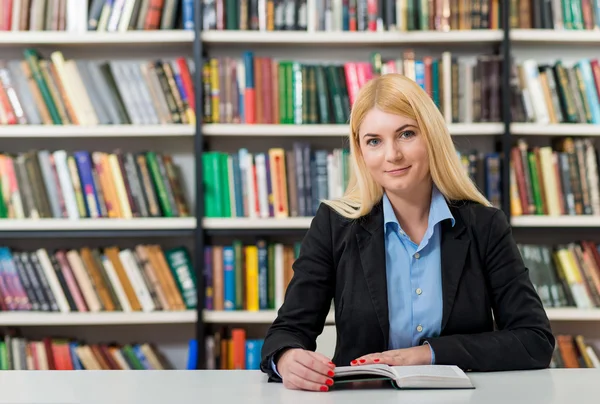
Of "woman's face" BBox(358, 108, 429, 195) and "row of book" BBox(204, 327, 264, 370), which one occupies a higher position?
"woman's face" BBox(358, 108, 429, 195)

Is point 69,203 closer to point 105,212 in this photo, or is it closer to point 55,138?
point 105,212

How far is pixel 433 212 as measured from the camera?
65.0 inches

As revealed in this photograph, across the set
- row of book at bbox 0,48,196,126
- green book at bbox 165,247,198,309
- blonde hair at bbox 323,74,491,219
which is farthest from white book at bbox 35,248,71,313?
blonde hair at bbox 323,74,491,219

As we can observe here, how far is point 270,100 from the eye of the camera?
280 cm

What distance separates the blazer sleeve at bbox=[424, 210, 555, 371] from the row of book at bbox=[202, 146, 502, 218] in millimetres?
1162

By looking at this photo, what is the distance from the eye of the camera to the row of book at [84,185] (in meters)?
2.77

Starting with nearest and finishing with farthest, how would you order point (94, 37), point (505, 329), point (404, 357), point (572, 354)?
point (404, 357) → point (505, 329) → point (94, 37) → point (572, 354)

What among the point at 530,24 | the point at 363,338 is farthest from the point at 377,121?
the point at 530,24

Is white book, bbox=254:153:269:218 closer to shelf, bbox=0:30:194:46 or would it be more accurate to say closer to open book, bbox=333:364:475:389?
shelf, bbox=0:30:194:46

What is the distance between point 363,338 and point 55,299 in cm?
165

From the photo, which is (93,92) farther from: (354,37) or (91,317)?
(354,37)

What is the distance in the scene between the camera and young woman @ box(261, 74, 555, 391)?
5.16 ft

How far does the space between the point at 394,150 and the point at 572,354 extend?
176 cm

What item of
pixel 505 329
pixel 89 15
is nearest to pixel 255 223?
pixel 89 15
